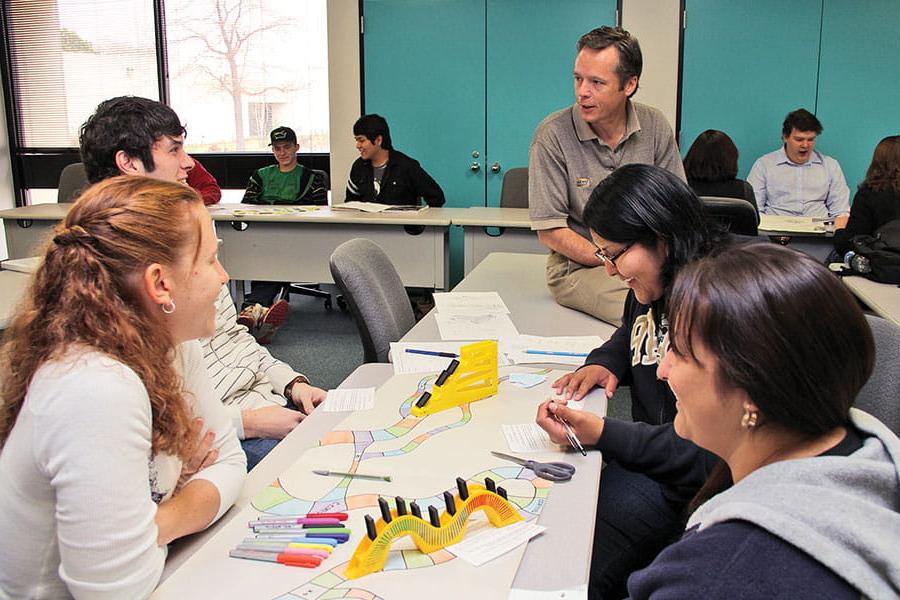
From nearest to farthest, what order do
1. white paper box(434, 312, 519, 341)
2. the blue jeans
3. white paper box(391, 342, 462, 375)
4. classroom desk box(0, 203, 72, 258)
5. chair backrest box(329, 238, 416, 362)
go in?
the blue jeans < white paper box(391, 342, 462, 375) < white paper box(434, 312, 519, 341) < chair backrest box(329, 238, 416, 362) < classroom desk box(0, 203, 72, 258)

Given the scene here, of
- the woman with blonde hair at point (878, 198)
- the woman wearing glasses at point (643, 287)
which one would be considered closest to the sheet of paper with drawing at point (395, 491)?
the woman wearing glasses at point (643, 287)

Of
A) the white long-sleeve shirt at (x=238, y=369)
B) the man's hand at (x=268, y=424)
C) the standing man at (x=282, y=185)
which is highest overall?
the standing man at (x=282, y=185)

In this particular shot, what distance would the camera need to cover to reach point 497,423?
154cm

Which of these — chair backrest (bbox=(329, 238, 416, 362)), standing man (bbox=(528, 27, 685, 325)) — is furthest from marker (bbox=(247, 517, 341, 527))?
standing man (bbox=(528, 27, 685, 325))

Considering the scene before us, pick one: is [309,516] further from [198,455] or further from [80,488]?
[80,488]

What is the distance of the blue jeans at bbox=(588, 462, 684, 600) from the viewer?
1.53 meters

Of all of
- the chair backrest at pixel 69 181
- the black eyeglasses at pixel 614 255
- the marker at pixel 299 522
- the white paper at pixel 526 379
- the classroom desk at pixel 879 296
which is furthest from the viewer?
the chair backrest at pixel 69 181

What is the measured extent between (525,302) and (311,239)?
2232 mm

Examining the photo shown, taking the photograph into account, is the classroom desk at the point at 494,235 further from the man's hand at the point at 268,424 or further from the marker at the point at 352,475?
the marker at the point at 352,475

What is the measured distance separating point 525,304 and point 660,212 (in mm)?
1014

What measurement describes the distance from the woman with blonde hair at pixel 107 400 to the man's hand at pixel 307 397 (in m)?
0.74

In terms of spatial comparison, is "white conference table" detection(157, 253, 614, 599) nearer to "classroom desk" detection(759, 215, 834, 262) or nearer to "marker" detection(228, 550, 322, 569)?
"marker" detection(228, 550, 322, 569)

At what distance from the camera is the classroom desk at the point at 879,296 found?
2.61m

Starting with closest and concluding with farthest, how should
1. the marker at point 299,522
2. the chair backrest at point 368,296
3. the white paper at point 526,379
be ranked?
1. the marker at point 299,522
2. the white paper at point 526,379
3. the chair backrest at point 368,296
